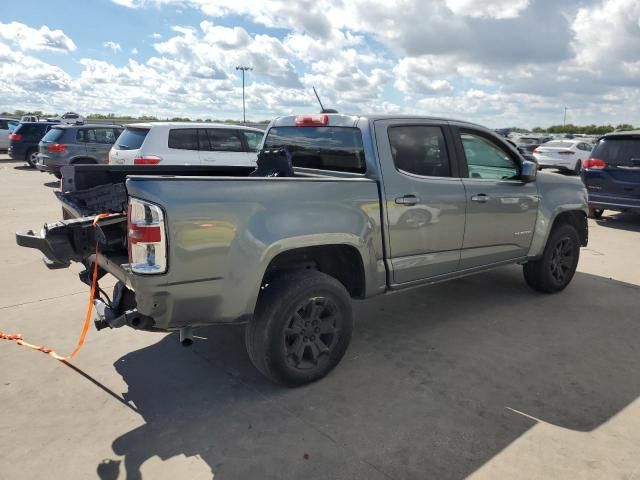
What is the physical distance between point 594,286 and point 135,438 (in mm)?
5126

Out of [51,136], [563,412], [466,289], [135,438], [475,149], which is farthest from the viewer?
[51,136]

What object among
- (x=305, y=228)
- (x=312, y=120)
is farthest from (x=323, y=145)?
(x=305, y=228)

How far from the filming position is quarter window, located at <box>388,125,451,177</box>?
3.90 meters

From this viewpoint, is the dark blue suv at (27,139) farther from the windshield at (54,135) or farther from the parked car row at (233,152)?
the parked car row at (233,152)

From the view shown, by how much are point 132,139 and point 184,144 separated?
1.05 meters

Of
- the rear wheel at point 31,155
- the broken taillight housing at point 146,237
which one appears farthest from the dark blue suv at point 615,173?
the rear wheel at point 31,155

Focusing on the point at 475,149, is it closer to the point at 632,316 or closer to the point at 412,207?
the point at 412,207

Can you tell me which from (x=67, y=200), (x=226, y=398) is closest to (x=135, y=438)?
(x=226, y=398)

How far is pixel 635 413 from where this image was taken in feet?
10.3

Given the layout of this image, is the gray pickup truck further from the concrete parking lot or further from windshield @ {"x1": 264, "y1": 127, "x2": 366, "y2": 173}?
the concrete parking lot

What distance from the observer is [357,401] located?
3236mm

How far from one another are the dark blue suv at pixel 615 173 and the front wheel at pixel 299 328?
24.8ft

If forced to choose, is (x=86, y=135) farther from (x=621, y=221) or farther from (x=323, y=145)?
(x=621, y=221)

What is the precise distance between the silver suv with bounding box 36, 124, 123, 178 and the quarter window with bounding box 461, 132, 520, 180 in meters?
12.3
